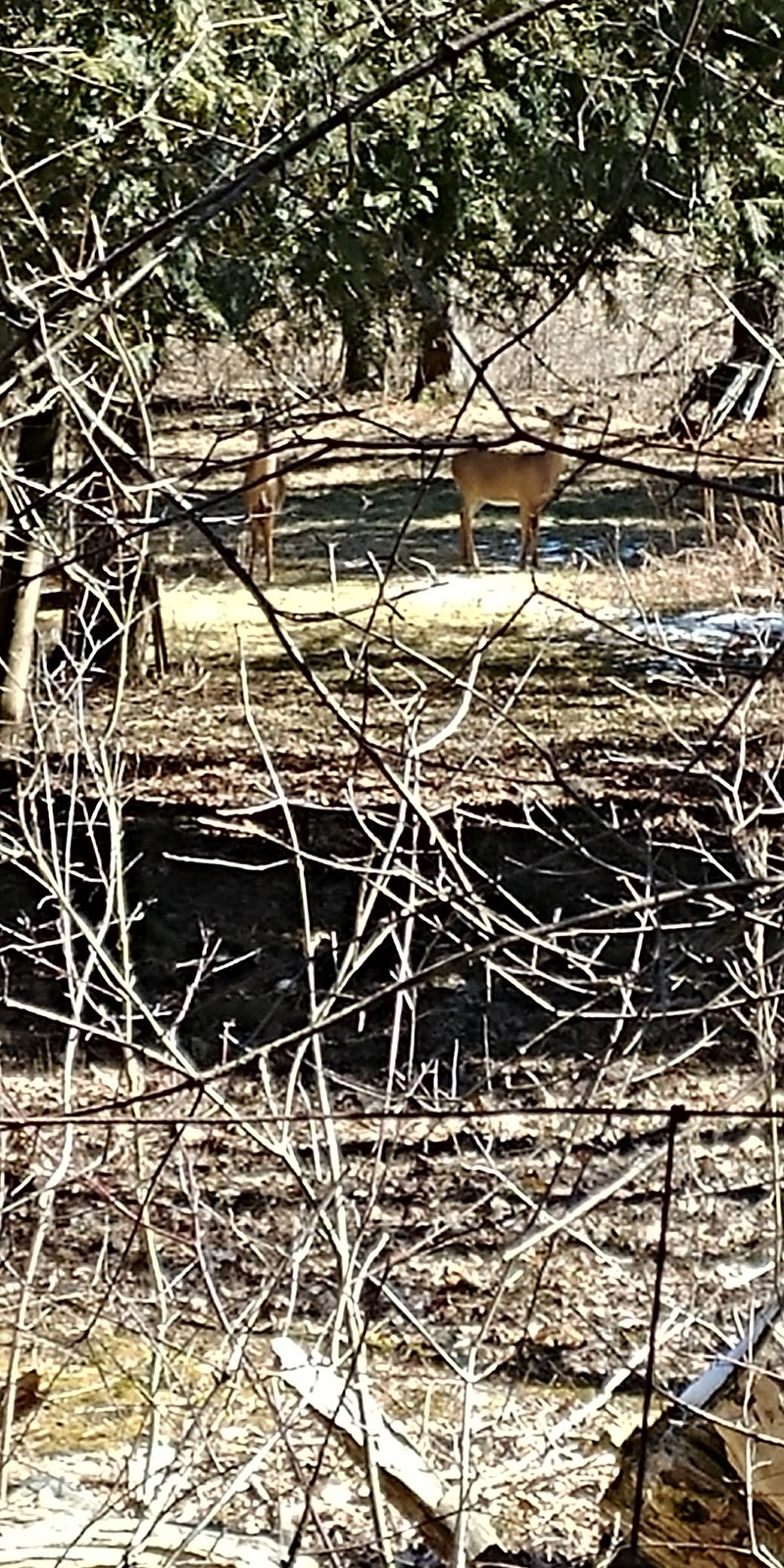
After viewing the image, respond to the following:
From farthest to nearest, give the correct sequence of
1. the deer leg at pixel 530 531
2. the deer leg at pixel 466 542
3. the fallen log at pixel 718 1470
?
the deer leg at pixel 466 542
the deer leg at pixel 530 531
the fallen log at pixel 718 1470

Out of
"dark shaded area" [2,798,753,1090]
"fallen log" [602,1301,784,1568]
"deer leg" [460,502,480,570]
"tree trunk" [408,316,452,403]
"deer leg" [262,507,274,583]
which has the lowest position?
"dark shaded area" [2,798,753,1090]

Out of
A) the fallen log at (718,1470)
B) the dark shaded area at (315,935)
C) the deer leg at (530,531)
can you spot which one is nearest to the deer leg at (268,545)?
the deer leg at (530,531)

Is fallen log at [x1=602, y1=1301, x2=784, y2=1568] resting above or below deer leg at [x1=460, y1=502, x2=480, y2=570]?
below

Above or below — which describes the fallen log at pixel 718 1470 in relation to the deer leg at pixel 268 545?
below

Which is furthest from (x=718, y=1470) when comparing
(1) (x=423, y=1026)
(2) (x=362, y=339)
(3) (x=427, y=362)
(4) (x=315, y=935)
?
(3) (x=427, y=362)

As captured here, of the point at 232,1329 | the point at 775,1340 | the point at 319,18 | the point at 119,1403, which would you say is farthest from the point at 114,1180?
the point at 319,18

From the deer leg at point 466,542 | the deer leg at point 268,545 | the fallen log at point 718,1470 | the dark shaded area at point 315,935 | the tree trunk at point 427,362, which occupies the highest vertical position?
the tree trunk at point 427,362

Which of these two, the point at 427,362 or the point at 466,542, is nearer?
the point at 427,362

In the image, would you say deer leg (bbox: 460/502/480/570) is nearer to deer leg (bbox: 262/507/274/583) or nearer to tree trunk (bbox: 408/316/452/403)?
tree trunk (bbox: 408/316/452/403)

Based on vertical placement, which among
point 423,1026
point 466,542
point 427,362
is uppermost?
point 427,362

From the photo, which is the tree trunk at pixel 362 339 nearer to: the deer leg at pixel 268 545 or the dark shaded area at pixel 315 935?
the deer leg at pixel 268 545

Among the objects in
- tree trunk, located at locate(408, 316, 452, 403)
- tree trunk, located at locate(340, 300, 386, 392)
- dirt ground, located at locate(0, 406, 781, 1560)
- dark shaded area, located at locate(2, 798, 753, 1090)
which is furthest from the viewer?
tree trunk, located at locate(408, 316, 452, 403)

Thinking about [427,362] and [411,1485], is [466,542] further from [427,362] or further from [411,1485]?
[411,1485]

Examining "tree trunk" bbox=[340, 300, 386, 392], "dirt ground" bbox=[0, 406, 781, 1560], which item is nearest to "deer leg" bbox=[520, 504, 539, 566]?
"dirt ground" bbox=[0, 406, 781, 1560]
